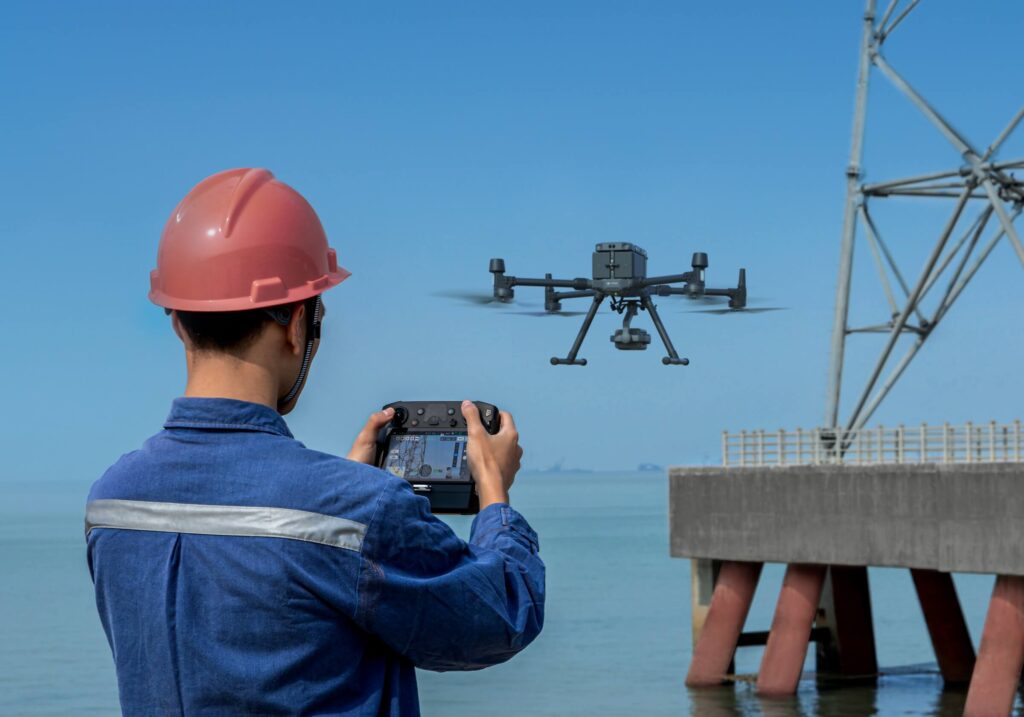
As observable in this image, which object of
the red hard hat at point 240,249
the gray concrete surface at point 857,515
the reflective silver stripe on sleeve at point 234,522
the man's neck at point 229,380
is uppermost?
the red hard hat at point 240,249

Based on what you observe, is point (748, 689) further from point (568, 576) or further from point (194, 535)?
point (568, 576)

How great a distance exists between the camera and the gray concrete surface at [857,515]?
23547 mm

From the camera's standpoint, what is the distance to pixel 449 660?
2.86 meters

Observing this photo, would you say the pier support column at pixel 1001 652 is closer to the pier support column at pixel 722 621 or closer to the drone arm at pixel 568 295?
the pier support column at pixel 722 621

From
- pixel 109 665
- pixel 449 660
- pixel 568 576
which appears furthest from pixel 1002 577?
pixel 568 576

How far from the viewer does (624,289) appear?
16.9 m

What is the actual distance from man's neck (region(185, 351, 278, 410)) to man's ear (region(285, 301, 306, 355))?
0.07 metres

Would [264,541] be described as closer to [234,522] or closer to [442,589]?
[234,522]

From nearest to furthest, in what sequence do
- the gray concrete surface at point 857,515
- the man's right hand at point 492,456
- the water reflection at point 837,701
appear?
the man's right hand at point 492,456
the gray concrete surface at point 857,515
the water reflection at point 837,701

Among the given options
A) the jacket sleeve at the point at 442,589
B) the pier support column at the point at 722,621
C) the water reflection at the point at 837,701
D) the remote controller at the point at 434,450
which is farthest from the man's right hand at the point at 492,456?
the water reflection at the point at 837,701

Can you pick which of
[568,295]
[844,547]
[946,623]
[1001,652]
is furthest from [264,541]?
[946,623]

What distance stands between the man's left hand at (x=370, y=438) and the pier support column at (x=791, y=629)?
24882 millimetres

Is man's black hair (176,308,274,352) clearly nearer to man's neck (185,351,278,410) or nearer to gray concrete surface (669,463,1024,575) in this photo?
man's neck (185,351,278,410)

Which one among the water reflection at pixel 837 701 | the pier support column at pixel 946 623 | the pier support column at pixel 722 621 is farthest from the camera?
the water reflection at pixel 837 701
